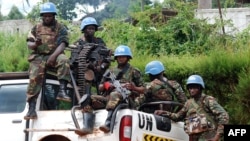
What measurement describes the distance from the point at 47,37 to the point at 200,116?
233 cm

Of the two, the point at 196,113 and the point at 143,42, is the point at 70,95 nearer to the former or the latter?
the point at 196,113

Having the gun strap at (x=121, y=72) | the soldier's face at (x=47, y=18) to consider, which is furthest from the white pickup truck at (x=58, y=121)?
the soldier's face at (x=47, y=18)

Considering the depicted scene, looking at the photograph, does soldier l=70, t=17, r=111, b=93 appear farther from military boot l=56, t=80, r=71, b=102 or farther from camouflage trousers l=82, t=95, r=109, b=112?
camouflage trousers l=82, t=95, r=109, b=112

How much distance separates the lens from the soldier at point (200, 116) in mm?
8570

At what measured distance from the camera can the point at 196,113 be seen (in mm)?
8727

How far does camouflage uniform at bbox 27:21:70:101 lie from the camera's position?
29.7ft

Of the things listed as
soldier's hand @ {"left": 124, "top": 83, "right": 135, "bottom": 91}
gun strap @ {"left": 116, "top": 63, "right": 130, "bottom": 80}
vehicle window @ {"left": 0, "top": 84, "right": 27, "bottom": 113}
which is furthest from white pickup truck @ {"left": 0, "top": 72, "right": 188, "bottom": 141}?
gun strap @ {"left": 116, "top": 63, "right": 130, "bottom": 80}

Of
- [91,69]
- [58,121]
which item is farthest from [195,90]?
[58,121]

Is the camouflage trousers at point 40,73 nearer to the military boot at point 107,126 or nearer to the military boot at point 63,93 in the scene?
the military boot at point 63,93

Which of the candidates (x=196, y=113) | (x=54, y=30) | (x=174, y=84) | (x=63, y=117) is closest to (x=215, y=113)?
(x=196, y=113)

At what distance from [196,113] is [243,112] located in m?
2.30

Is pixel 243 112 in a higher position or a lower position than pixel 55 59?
lower

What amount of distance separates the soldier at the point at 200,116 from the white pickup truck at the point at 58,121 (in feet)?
0.54

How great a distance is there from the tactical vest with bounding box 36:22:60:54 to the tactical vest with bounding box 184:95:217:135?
1985 millimetres
